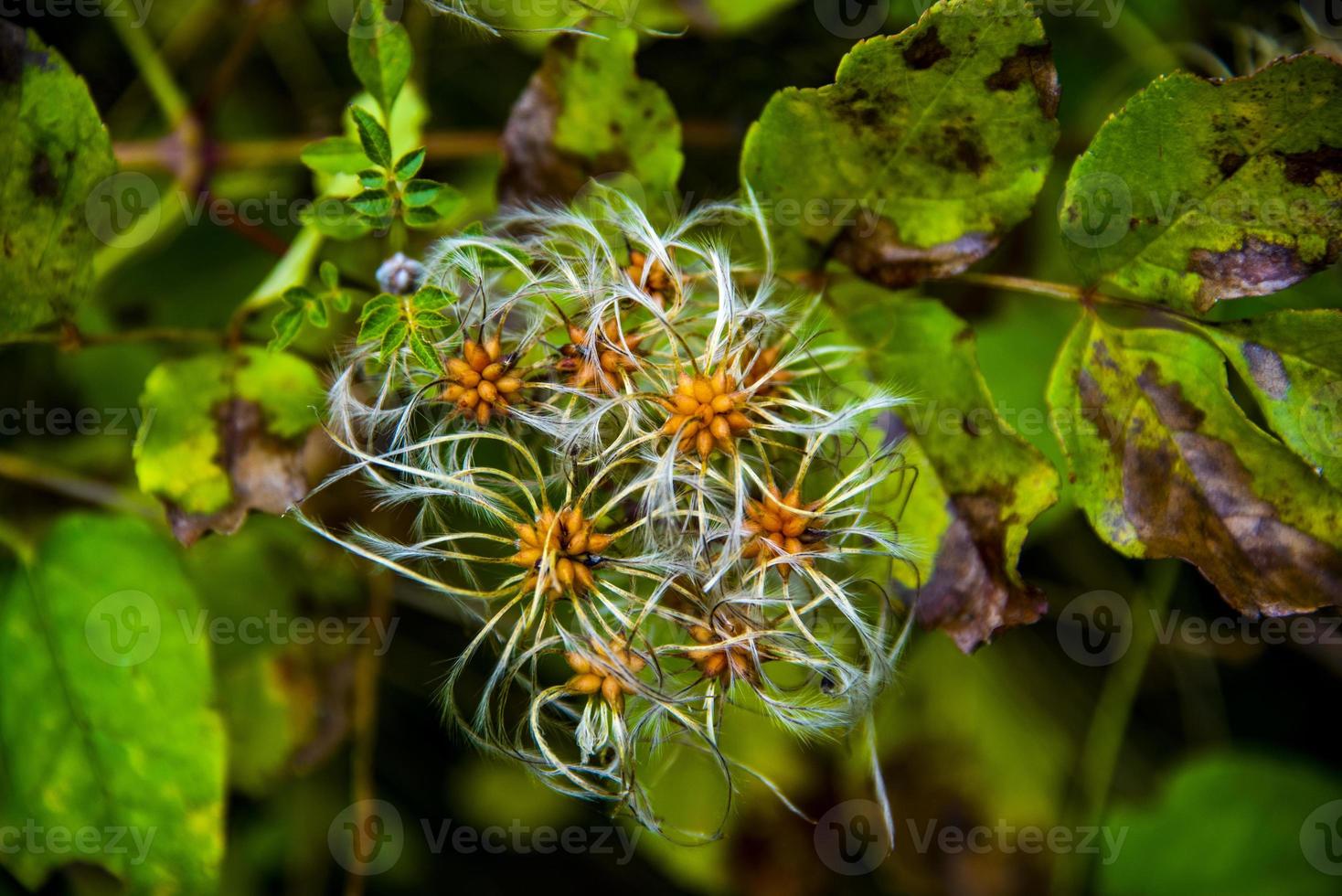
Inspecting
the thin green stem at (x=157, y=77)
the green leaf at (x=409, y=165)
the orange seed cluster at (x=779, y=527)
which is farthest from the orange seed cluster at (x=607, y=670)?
the thin green stem at (x=157, y=77)

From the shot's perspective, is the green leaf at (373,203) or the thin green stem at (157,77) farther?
the thin green stem at (157,77)

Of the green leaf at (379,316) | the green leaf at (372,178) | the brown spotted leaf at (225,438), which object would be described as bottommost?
the brown spotted leaf at (225,438)

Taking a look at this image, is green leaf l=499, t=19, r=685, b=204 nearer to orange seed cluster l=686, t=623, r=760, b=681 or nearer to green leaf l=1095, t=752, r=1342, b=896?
orange seed cluster l=686, t=623, r=760, b=681

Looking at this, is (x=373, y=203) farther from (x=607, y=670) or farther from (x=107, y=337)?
(x=607, y=670)

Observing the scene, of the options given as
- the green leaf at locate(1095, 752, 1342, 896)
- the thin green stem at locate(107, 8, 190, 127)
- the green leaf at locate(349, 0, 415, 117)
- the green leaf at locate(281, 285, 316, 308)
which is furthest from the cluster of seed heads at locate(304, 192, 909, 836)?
the green leaf at locate(1095, 752, 1342, 896)

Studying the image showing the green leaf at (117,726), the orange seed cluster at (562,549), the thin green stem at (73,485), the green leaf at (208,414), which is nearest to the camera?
the orange seed cluster at (562,549)

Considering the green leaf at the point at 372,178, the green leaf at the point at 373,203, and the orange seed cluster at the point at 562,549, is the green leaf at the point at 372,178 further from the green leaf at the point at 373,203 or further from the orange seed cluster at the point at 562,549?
the orange seed cluster at the point at 562,549

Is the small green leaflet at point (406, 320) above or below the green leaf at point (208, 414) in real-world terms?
above

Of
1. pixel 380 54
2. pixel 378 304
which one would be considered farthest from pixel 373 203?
pixel 380 54
